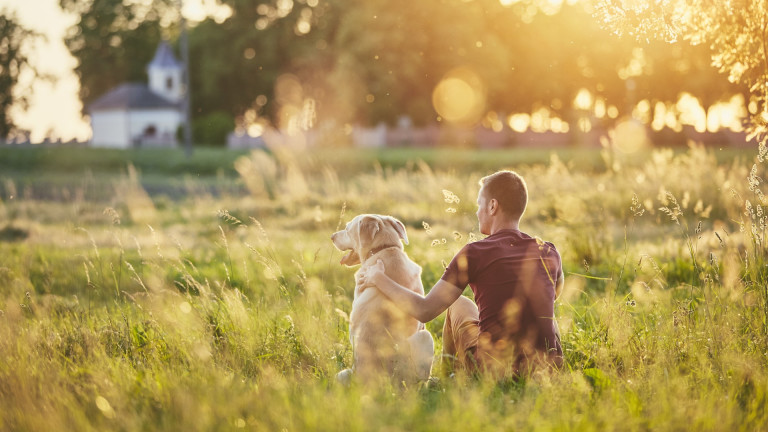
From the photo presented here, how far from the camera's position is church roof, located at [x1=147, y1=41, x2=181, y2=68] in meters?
76.4

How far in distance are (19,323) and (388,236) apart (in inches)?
124

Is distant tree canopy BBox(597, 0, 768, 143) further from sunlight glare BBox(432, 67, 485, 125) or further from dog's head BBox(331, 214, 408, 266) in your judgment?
sunlight glare BBox(432, 67, 485, 125)

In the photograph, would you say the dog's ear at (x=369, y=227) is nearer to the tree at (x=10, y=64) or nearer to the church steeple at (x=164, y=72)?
the tree at (x=10, y=64)

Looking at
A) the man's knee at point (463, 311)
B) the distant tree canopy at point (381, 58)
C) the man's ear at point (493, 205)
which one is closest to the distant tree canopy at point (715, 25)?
the man's ear at point (493, 205)

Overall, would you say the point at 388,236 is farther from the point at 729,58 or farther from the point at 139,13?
the point at 139,13

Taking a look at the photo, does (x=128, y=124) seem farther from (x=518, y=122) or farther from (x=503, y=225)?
(x=503, y=225)

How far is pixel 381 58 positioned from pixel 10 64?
32.4 m

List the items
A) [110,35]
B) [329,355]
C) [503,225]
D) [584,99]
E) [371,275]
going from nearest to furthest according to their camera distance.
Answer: [371,275], [503,225], [329,355], [584,99], [110,35]

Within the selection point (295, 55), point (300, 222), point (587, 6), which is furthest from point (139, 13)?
point (587, 6)

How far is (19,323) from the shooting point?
581 cm

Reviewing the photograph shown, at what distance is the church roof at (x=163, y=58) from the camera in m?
76.4

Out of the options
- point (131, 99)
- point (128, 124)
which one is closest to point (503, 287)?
point (131, 99)

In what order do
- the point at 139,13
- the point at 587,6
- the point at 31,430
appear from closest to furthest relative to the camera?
the point at 31,430 < the point at 587,6 < the point at 139,13

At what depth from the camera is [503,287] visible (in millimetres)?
4504
